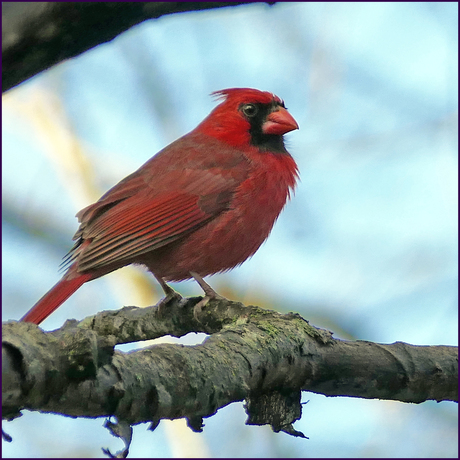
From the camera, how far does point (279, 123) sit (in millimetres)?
4734

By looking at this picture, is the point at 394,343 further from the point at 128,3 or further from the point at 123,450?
the point at 128,3

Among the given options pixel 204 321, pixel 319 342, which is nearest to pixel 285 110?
pixel 204 321

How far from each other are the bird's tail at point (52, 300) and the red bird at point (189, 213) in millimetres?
12

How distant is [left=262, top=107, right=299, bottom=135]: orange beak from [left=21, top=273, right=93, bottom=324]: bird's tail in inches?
67.3

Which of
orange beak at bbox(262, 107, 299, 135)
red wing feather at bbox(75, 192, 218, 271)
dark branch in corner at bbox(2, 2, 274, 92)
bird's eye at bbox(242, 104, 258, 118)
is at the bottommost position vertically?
dark branch in corner at bbox(2, 2, 274, 92)

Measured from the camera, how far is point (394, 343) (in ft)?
9.96

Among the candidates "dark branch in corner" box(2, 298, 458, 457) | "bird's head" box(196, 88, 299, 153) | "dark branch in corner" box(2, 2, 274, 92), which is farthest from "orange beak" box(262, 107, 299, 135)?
"dark branch in corner" box(2, 2, 274, 92)

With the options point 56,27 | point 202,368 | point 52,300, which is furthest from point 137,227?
point 56,27

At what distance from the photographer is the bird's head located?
4734 mm

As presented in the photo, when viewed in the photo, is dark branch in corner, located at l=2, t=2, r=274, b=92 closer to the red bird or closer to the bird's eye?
the red bird

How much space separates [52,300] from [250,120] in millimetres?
1972

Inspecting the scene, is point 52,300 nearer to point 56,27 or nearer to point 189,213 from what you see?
point 189,213

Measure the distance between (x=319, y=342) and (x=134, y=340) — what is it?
1.12 metres

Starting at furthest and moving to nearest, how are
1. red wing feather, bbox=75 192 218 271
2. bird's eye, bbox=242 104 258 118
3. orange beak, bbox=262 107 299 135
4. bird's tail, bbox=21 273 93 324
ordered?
bird's eye, bbox=242 104 258 118
orange beak, bbox=262 107 299 135
red wing feather, bbox=75 192 218 271
bird's tail, bbox=21 273 93 324
